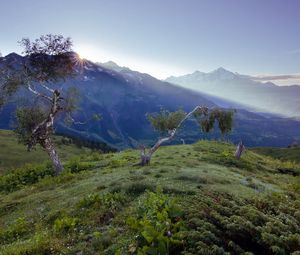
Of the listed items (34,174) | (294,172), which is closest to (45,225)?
(34,174)

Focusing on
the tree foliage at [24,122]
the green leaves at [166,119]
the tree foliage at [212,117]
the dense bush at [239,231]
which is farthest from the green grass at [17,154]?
the dense bush at [239,231]

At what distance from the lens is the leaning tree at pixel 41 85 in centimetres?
4447

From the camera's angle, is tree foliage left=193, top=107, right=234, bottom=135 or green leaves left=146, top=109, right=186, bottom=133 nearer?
tree foliage left=193, top=107, right=234, bottom=135

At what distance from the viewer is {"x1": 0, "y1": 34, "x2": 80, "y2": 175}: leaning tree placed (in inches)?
1751

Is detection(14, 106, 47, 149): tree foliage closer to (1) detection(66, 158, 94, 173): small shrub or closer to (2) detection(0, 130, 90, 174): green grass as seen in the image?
(1) detection(66, 158, 94, 173): small shrub

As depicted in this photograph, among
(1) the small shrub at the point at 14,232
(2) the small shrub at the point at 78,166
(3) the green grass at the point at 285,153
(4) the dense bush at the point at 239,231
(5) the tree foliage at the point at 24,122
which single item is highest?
(4) the dense bush at the point at 239,231

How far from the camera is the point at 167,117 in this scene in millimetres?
68562

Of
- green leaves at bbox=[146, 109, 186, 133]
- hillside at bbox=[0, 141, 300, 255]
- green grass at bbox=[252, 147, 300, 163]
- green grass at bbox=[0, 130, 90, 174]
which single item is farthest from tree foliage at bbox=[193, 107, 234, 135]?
green grass at bbox=[252, 147, 300, 163]

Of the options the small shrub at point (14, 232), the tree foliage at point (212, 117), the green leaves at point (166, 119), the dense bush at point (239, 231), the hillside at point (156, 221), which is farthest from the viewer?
the green leaves at point (166, 119)

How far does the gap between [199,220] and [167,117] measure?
54827mm

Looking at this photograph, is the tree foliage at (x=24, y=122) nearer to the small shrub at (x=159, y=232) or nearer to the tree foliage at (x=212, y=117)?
the tree foliage at (x=212, y=117)

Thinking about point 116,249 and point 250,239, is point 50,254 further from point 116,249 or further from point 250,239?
point 250,239

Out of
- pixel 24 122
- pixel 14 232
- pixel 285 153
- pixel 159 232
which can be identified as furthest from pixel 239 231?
pixel 285 153

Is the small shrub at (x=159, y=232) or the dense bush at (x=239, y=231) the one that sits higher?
the dense bush at (x=239, y=231)
